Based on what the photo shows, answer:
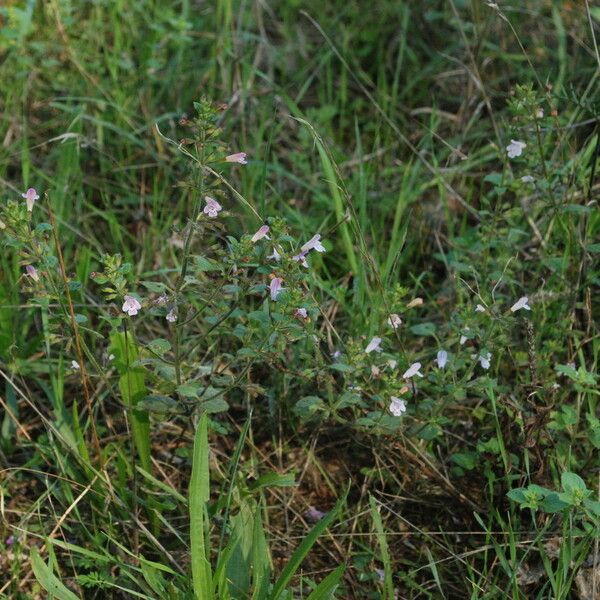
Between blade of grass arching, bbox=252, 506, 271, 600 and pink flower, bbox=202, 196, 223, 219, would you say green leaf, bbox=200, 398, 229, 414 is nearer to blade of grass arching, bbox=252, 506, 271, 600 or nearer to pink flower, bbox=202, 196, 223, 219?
blade of grass arching, bbox=252, 506, 271, 600

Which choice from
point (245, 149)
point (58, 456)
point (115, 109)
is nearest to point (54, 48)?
point (115, 109)

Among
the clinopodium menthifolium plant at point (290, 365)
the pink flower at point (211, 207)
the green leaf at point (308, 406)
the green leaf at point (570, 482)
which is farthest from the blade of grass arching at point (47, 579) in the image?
the green leaf at point (570, 482)

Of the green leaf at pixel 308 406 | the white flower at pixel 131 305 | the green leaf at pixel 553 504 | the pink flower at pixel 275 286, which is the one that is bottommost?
the green leaf at pixel 553 504

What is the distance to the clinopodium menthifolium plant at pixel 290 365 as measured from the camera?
2039 millimetres

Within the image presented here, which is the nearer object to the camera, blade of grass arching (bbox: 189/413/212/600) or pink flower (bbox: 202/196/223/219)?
blade of grass arching (bbox: 189/413/212/600)

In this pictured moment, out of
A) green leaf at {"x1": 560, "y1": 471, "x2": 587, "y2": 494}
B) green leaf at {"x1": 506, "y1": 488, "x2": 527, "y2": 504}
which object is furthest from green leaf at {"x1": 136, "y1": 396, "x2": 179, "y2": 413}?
green leaf at {"x1": 560, "y1": 471, "x2": 587, "y2": 494}

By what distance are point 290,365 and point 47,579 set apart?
89 centimetres

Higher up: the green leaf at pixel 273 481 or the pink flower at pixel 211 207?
the pink flower at pixel 211 207

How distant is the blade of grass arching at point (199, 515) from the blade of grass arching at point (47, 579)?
0.91ft

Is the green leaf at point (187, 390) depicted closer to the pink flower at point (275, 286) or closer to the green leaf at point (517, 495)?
the pink flower at point (275, 286)

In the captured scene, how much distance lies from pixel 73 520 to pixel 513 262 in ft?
4.56

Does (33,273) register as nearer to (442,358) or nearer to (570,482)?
(442,358)

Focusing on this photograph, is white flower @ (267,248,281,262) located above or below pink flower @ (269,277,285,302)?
above

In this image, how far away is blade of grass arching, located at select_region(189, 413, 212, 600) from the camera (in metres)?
1.85
